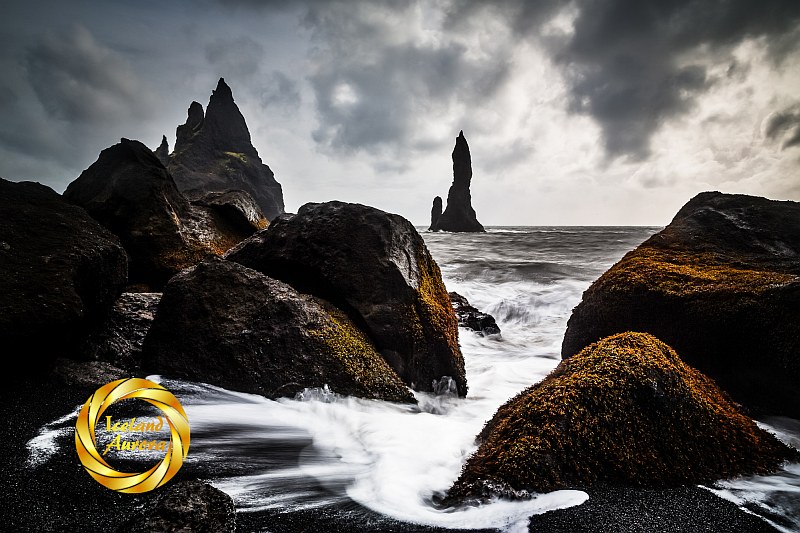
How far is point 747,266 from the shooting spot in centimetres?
Answer: 518

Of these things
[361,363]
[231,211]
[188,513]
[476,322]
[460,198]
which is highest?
[460,198]

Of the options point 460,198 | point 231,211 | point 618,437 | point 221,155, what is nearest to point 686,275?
point 618,437

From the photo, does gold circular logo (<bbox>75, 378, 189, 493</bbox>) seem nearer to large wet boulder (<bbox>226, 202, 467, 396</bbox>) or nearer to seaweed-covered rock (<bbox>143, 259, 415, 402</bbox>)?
seaweed-covered rock (<bbox>143, 259, 415, 402</bbox>)

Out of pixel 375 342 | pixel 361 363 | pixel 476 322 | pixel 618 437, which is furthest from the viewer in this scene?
pixel 476 322

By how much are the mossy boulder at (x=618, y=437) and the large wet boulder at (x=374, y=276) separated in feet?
6.55

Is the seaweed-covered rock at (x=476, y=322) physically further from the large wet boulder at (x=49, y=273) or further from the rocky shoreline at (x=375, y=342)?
the large wet boulder at (x=49, y=273)

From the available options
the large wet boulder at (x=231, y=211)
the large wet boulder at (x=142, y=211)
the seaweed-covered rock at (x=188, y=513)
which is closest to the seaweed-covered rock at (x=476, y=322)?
the large wet boulder at (x=231, y=211)

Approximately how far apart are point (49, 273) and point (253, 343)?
74.1 inches

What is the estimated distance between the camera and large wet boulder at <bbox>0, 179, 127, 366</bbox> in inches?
118

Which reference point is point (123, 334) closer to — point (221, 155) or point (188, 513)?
point (188, 513)

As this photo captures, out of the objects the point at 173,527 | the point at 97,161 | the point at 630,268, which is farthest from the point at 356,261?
the point at 97,161

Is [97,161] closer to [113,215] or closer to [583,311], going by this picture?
[113,215]

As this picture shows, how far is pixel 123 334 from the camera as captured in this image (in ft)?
14.1

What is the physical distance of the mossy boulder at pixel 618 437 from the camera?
2301 millimetres
